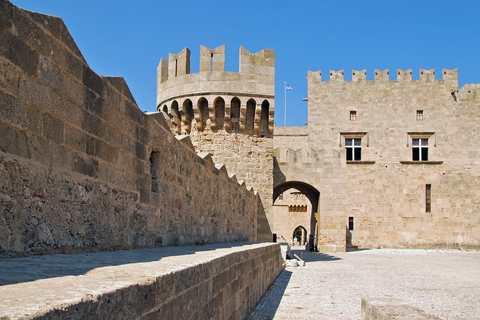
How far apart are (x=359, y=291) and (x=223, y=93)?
852 centimetres

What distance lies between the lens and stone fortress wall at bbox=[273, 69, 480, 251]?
24.3 metres

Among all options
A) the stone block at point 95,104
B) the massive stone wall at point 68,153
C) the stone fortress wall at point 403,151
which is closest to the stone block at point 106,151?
the massive stone wall at point 68,153

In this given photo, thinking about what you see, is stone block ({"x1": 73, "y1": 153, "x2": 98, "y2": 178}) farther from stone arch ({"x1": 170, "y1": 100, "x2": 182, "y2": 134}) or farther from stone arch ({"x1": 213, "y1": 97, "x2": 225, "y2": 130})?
stone arch ({"x1": 170, "y1": 100, "x2": 182, "y2": 134})

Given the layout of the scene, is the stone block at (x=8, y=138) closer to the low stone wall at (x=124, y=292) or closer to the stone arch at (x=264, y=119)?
the low stone wall at (x=124, y=292)

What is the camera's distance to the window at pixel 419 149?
25297mm

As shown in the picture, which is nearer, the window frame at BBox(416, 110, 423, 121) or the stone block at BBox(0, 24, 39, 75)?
the stone block at BBox(0, 24, 39, 75)

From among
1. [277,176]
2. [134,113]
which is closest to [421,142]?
[277,176]

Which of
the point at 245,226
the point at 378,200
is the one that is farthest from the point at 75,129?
the point at 378,200

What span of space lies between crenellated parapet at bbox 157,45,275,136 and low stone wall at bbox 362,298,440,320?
10673 millimetres

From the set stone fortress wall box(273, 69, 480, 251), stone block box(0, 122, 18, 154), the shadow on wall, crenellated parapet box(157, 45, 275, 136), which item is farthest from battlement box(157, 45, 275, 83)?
stone block box(0, 122, 18, 154)

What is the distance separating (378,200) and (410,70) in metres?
7.34

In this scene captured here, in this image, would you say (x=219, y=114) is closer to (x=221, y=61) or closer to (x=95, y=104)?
(x=221, y=61)

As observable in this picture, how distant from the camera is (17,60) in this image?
2.89 m

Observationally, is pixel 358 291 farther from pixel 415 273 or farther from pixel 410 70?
pixel 410 70
